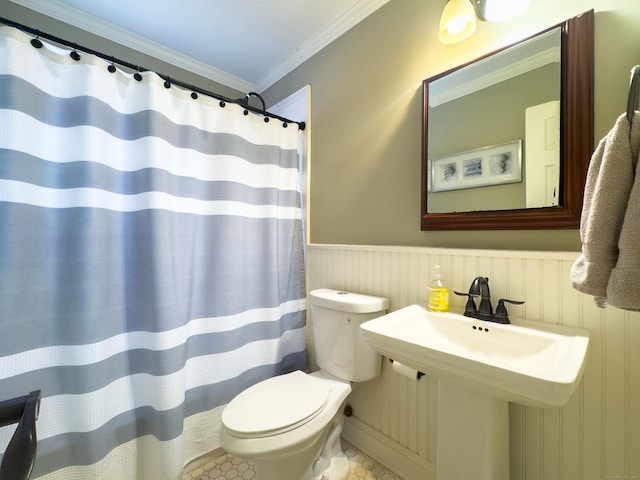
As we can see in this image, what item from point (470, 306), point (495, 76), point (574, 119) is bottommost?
point (470, 306)

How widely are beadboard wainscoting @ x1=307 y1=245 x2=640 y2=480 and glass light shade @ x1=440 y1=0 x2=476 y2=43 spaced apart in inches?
33.1

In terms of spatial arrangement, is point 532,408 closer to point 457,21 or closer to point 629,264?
point 629,264

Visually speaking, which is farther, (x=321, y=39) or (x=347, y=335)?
(x=321, y=39)

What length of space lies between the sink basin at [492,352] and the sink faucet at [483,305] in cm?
4

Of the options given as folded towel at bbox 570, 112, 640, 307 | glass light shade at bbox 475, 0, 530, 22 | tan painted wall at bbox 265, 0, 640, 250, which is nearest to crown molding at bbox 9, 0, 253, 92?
tan painted wall at bbox 265, 0, 640, 250

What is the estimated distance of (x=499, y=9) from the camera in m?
0.92

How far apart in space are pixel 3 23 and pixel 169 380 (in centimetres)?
143

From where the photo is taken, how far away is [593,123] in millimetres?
793

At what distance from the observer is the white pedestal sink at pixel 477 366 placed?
603mm

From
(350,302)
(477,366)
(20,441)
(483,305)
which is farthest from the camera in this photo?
(350,302)

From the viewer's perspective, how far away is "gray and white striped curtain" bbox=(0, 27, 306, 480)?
92cm

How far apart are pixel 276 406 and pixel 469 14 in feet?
5.45

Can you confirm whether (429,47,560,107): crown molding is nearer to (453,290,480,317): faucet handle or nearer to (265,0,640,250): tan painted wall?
(265,0,640,250): tan painted wall

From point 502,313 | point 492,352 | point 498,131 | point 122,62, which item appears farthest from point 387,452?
point 122,62
